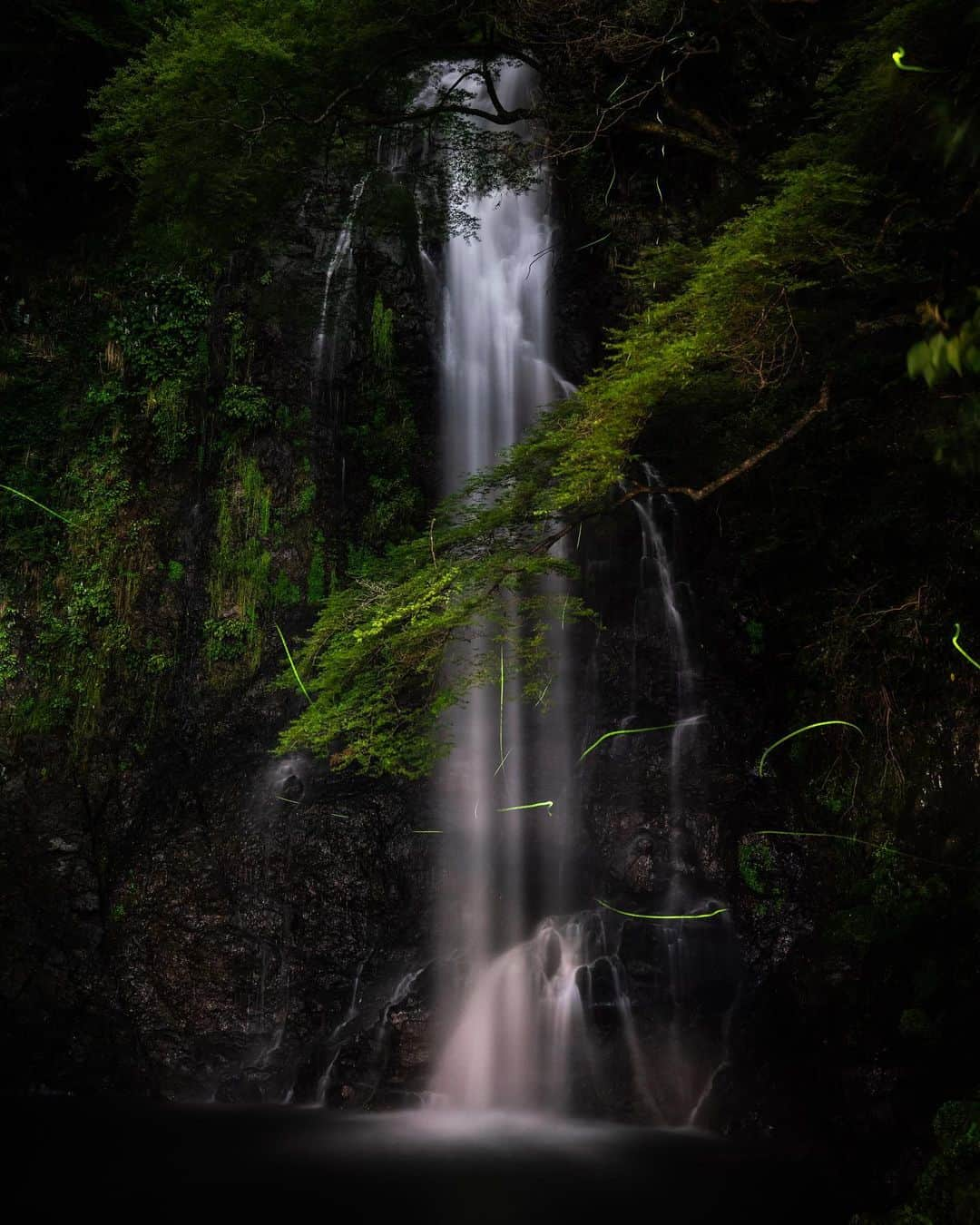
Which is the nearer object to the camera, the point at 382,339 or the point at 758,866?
the point at 758,866

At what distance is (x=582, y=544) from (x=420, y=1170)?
6.53 meters

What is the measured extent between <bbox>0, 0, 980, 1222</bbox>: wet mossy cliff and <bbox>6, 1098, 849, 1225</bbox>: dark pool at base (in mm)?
468

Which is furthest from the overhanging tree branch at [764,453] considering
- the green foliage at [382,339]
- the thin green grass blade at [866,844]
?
the green foliage at [382,339]

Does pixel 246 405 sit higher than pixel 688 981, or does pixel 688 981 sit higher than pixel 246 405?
pixel 246 405

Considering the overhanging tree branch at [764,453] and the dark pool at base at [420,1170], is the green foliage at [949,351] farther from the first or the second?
the dark pool at base at [420,1170]

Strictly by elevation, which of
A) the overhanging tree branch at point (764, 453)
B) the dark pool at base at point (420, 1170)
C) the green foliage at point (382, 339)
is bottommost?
the dark pool at base at point (420, 1170)

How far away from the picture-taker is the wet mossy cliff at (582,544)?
6074mm

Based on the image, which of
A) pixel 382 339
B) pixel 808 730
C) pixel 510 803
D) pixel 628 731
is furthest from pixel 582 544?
pixel 382 339

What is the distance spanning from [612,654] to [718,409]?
329 centimetres

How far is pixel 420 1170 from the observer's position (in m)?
6.56

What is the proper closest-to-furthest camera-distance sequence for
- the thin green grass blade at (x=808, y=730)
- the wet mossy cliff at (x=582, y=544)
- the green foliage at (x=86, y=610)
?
the wet mossy cliff at (x=582, y=544)
the thin green grass blade at (x=808, y=730)
the green foliage at (x=86, y=610)

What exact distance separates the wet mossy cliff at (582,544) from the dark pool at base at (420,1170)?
468 millimetres

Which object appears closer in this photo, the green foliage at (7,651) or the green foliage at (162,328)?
the green foliage at (7,651)

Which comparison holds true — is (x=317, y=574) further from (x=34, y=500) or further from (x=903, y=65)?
(x=903, y=65)
